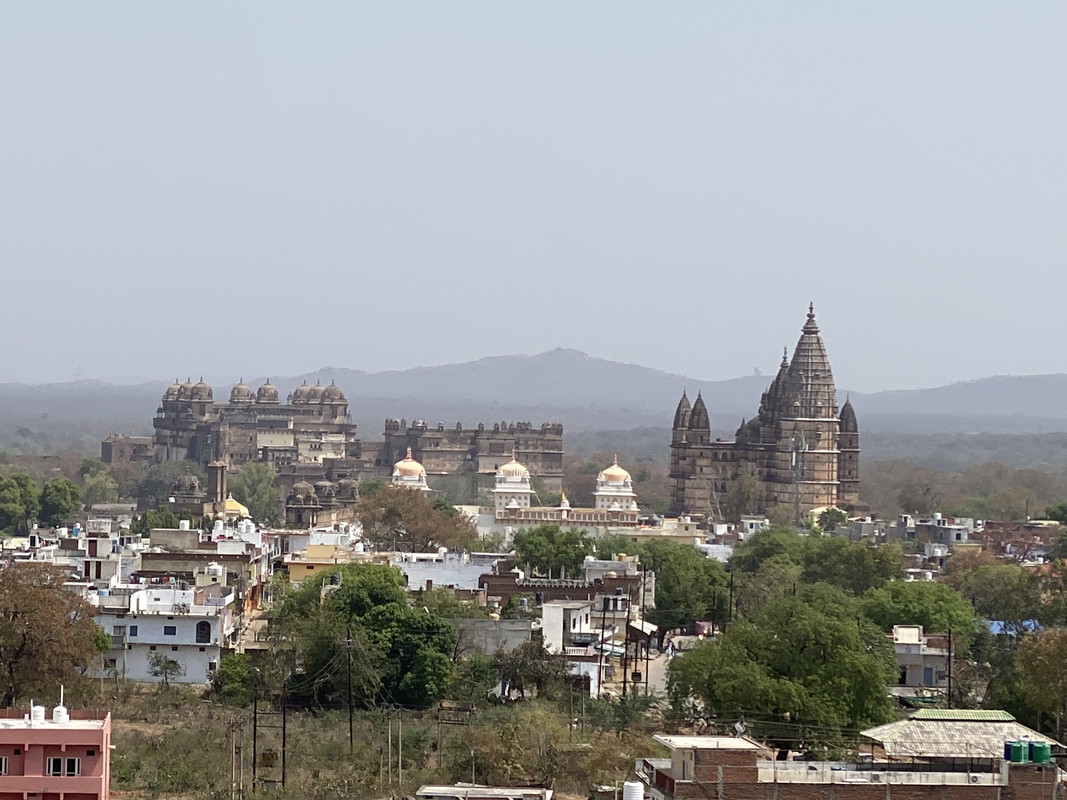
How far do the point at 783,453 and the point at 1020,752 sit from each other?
88996 millimetres

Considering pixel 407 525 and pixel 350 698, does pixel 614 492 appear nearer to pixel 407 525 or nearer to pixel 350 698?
pixel 407 525

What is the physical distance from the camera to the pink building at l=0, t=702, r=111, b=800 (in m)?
30.6

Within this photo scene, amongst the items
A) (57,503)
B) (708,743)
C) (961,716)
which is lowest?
(708,743)

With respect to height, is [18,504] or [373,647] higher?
[18,504]

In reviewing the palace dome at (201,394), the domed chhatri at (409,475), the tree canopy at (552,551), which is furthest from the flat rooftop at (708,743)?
the palace dome at (201,394)

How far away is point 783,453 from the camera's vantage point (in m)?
118

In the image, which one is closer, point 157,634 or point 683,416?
point 157,634

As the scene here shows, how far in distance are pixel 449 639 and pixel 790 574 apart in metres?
21.2

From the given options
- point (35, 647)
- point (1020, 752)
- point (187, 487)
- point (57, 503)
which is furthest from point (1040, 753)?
point (187, 487)

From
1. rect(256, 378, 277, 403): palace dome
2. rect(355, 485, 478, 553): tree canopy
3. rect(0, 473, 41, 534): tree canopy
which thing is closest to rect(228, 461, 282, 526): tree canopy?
rect(0, 473, 41, 534): tree canopy

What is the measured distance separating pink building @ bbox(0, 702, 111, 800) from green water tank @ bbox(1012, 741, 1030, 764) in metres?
10.6

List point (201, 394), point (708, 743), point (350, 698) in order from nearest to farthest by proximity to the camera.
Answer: point (708, 743) → point (350, 698) → point (201, 394)

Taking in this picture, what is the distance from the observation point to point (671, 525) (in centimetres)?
9950

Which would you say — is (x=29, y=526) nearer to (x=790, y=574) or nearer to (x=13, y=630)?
(x=790, y=574)
